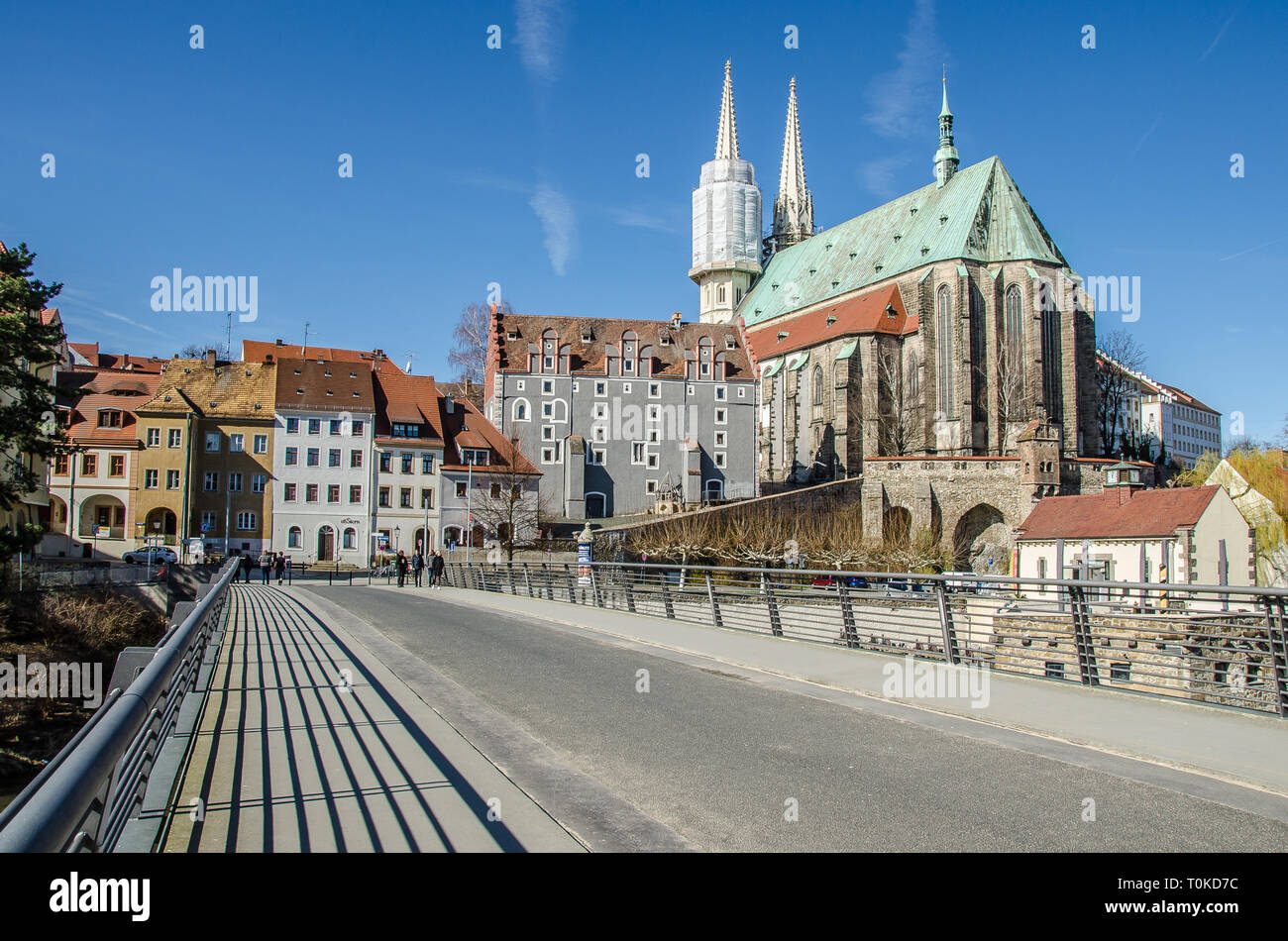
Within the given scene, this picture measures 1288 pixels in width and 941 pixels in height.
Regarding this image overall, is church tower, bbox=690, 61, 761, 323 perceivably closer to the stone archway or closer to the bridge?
the stone archway

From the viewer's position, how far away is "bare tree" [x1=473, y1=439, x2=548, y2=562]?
60.8 metres

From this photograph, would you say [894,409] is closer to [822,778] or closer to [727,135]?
[727,135]

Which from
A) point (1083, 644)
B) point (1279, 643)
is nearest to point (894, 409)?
point (1083, 644)

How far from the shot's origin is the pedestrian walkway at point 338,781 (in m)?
5.41

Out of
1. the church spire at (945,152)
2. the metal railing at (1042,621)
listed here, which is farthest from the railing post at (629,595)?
the church spire at (945,152)

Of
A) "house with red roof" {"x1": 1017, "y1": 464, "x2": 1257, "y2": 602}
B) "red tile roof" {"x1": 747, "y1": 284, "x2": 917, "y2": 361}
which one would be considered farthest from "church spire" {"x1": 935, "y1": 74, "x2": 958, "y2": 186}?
"house with red roof" {"x1": 1017, "y1": 464, "x2": 1257, "y2": 602}

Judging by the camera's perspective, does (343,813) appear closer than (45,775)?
No

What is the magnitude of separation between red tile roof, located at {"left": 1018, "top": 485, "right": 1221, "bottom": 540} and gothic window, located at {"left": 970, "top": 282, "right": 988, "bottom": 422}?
22.7 m

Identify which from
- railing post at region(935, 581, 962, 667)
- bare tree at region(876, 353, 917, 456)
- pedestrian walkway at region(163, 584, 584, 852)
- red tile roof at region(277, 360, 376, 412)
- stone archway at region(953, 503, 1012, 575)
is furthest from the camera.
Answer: bare tree at region(876, 353, 917, 456)

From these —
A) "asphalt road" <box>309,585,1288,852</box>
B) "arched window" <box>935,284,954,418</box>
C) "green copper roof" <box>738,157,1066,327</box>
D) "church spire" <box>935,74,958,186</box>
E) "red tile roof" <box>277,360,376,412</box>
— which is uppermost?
"church spire" <box>935,74,958,186</box>
